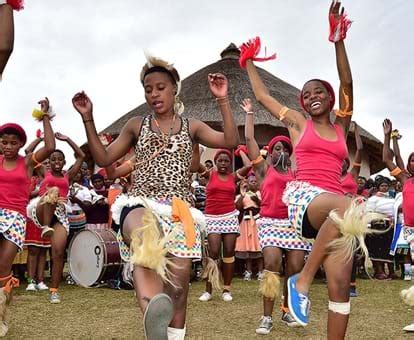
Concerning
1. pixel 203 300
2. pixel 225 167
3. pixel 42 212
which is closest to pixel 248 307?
pixel 203 300

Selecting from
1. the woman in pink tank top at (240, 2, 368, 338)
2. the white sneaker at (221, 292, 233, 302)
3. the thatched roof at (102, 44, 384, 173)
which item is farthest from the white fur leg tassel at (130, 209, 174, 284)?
the thatched roof at (102, 44, 384, 173)

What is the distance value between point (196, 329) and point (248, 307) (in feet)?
5.32

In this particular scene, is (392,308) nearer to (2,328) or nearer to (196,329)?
(196,329)

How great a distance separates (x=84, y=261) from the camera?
32.0 ft

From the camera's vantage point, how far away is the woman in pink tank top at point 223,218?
27.4 ft

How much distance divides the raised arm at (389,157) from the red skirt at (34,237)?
555 cm

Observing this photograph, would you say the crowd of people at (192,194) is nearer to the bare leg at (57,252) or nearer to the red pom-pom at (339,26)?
the red pom-pom at (339,26)

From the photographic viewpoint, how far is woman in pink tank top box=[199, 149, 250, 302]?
8.36 m

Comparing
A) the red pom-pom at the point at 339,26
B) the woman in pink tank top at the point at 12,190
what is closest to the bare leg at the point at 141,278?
the red pom-pom at the point at 339,26

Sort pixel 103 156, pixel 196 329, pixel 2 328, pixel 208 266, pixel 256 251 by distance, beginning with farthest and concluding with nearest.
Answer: pixel 256 251, pixel 196 329, pixel 2 328, pixel 208 266, pixel 103 156

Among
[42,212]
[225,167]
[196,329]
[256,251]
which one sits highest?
[225,167]

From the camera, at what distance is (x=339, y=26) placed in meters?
4.35

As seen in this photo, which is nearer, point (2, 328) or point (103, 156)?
point (103, 156)

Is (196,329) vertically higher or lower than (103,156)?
lower
